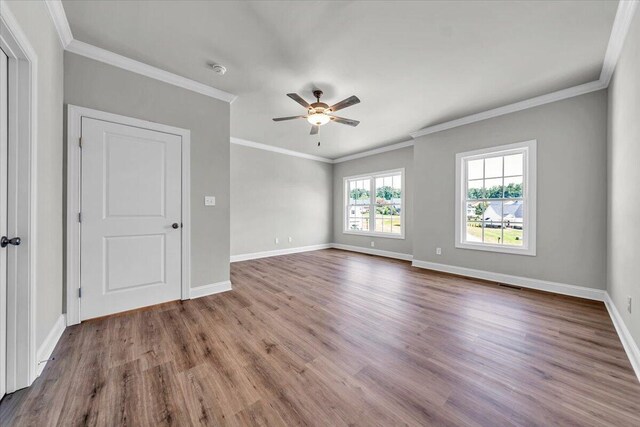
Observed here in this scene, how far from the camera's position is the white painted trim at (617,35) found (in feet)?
6.14

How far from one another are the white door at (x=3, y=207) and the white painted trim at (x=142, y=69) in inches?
47.6

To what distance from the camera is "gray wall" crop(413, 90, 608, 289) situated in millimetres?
3031

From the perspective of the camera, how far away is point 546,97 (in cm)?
333

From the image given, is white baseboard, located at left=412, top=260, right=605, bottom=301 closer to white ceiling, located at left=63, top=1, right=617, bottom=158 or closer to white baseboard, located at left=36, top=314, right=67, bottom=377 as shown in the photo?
white ceiling, located at left=63, top=1, right=617, bottom=158

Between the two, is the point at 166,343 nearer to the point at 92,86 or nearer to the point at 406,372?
the point at 406,372

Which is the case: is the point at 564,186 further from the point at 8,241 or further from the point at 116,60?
the point at 116,60

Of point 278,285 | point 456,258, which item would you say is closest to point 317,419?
point 278,285

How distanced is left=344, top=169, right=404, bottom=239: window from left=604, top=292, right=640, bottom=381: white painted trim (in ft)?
11.1

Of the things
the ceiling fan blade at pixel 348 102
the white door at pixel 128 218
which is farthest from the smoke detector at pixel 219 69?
the ceiling fan blade at pixel 348 102

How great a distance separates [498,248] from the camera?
381 centimetres

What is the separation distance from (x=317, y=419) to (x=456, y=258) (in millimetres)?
3865

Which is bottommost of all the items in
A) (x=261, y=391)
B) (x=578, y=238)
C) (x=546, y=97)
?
(x=261, y=391)

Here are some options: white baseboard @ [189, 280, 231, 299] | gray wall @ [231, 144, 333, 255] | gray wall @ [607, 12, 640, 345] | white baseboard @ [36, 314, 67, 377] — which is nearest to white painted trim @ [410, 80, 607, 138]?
gray wall @ [607, 12, 640, 345]

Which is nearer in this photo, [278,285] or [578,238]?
[578,238]
